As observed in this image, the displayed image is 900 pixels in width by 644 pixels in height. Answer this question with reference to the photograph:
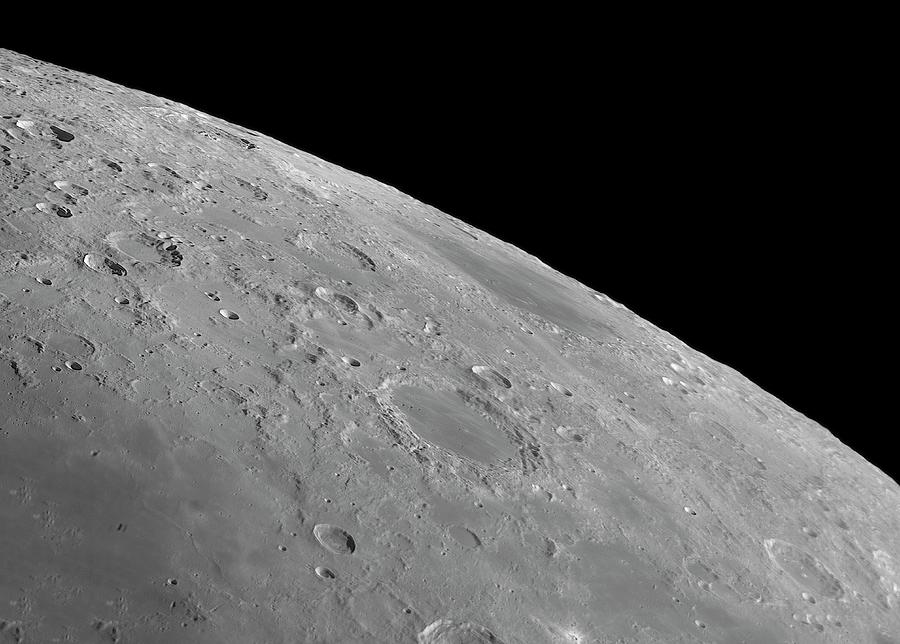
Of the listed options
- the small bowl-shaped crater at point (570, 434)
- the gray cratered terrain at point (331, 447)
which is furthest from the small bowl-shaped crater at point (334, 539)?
the small bowl-shaped crater at point (570, 434)

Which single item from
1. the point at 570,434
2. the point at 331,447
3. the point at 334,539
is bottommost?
the point at 334,539

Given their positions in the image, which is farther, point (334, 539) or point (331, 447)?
point (331, 447)

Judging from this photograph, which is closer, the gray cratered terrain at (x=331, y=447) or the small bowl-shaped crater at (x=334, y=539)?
the gray cratered terrain at (x=331, y=447)

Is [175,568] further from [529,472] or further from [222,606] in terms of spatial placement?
[529,472]

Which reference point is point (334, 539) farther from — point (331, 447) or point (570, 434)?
point (570, 434)

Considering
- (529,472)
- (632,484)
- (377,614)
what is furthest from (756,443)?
(377,614)

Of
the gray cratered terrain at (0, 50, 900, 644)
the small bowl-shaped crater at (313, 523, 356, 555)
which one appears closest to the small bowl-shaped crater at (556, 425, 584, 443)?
the gray cratered terrain at (0, 50, 900, 644)

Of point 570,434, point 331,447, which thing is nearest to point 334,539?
point 331,447

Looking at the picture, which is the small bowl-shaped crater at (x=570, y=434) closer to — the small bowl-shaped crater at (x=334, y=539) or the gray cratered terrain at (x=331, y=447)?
the gray cratered terrain at (x=331, y=447)
